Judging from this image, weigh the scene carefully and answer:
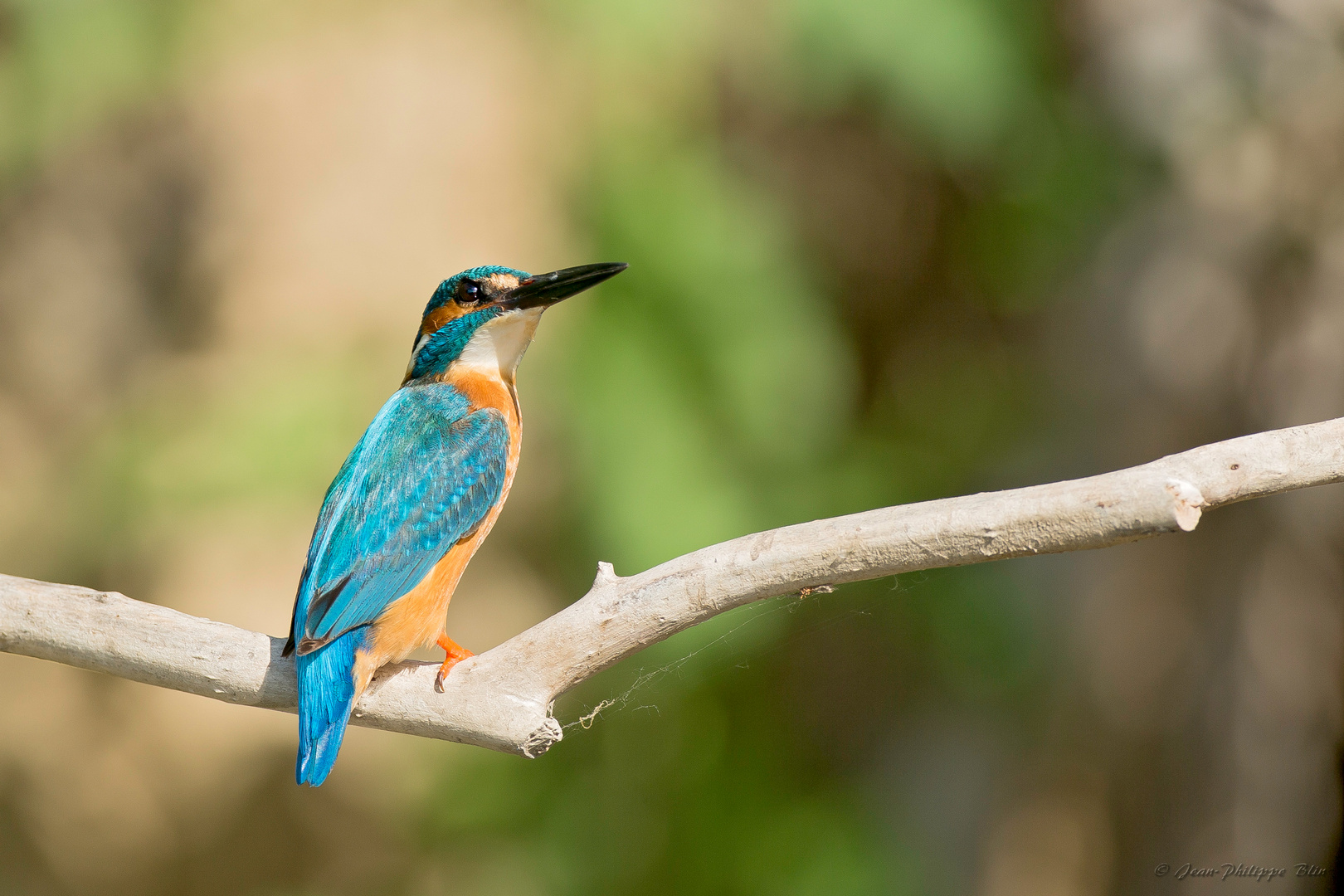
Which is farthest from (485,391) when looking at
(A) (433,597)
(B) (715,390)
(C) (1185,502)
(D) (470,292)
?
(C) (1185,502)

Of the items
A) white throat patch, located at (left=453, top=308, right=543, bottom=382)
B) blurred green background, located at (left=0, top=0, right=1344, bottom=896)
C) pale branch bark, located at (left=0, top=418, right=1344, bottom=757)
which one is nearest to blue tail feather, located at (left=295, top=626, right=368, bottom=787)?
pale branch bark, located at (left=0, top=418, right=1344, bottom=757)

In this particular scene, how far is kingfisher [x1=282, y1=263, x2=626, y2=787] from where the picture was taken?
1.86m

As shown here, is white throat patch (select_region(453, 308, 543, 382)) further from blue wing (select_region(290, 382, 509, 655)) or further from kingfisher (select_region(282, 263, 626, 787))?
blue wing (select_region(290, 382, 509, 655))

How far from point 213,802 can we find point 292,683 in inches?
110

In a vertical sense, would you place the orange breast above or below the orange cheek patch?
below

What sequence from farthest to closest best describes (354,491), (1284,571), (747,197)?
(747,197) < (1284,571) < (354,491)

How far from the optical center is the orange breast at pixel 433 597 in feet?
6.51

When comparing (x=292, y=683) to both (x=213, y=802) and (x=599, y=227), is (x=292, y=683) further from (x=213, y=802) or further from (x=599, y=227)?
(x=213, y=802)

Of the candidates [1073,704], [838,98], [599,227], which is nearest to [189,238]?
[599,227]

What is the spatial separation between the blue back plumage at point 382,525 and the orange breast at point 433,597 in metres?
0.03

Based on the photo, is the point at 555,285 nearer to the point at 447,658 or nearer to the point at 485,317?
the point at 485,317

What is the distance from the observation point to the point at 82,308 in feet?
14.9

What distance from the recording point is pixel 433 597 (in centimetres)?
214

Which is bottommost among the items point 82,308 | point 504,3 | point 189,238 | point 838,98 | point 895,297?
point 82,308
